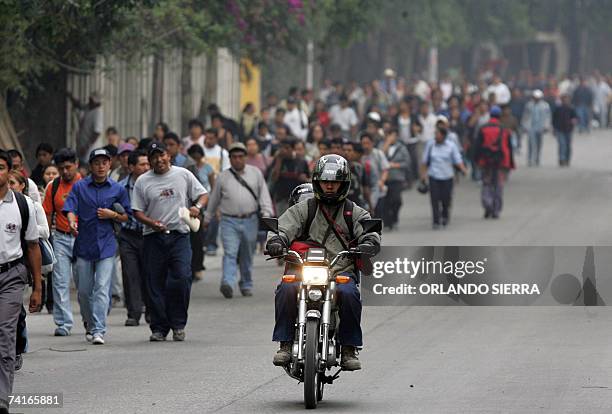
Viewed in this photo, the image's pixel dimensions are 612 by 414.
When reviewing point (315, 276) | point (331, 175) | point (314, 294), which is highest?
point (331, 175)

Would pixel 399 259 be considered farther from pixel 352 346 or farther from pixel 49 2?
pixel 352 346

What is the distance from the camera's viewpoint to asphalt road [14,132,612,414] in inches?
439

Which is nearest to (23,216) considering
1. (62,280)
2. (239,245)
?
(62,280)

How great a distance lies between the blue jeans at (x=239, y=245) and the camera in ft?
61.7

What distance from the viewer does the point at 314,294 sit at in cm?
1091

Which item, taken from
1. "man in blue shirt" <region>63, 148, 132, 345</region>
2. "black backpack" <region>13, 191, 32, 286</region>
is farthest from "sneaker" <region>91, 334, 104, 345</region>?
"black backpack" <region>13, 191, 32, 286</region>

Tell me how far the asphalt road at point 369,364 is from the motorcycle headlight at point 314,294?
0.69 meters

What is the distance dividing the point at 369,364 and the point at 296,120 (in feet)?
68.5

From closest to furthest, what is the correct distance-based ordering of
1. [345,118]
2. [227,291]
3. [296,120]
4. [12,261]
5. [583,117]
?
[12,261], [227,291], [296,120], [345,118], [583,117]

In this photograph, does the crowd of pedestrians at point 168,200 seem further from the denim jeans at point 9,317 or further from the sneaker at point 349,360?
the sneaker at point 349,360

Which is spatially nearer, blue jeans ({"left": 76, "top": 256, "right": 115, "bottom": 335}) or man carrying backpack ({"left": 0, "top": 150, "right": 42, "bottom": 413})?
man carrying backpack ({"left": 0, "top": 150, "right": 42, "bottom": 413})

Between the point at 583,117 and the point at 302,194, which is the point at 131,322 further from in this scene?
the point at 583,117

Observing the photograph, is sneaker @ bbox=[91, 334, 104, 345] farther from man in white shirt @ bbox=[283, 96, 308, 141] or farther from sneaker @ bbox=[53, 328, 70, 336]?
man in white shirt @ bbox=[283, 96, 308, 141]

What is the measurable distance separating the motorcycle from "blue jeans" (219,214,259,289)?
298 inches
